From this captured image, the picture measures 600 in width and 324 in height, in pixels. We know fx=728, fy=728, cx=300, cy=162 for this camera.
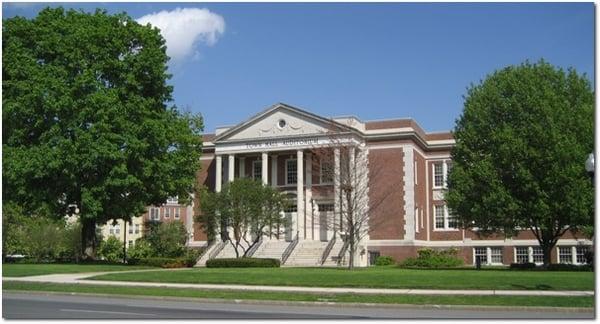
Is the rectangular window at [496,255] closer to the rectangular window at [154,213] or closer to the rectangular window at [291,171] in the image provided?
the rectangular window at [291,171]

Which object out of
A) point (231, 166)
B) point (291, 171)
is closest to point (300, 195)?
point (291, 171)

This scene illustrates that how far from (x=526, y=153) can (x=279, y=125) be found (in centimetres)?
2058

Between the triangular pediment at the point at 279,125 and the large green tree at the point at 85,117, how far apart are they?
1048 centimetres

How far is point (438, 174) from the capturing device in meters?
55.0

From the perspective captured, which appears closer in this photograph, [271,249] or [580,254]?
[271,249]

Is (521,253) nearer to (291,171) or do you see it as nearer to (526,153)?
(291,171)

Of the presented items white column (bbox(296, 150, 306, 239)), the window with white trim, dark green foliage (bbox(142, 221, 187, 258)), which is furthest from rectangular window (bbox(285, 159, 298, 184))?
the window with white trim

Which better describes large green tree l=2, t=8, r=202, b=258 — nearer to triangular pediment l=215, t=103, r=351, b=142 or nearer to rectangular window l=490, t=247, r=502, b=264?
triangular pediment l=215, t=103, r=351, b=142

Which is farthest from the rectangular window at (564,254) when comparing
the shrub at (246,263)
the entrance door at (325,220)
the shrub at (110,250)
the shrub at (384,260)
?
the shrub at (110,250)

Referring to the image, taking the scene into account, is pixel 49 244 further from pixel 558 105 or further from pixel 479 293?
pixel 479 293

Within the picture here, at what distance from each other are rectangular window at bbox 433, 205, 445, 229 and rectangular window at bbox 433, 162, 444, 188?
1653mm

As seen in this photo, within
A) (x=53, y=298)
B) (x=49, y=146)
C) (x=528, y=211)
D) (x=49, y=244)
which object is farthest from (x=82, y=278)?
(x=49, y=244)

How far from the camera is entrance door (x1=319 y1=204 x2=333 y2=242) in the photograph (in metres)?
50.2

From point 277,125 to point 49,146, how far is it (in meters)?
17.9
